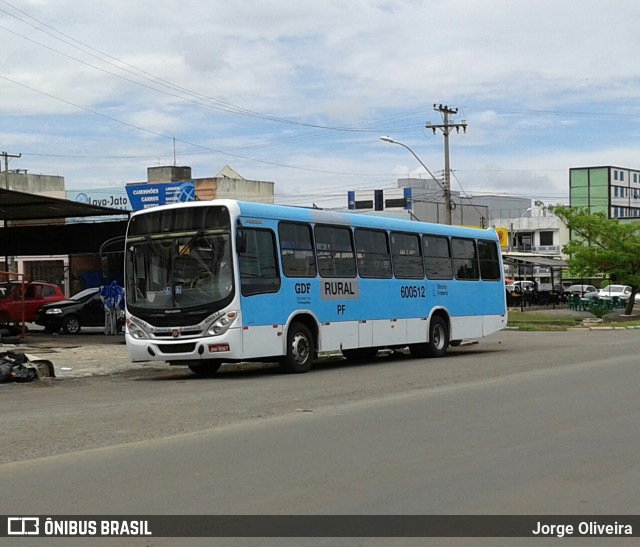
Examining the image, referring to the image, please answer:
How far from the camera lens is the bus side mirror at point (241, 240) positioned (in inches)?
672

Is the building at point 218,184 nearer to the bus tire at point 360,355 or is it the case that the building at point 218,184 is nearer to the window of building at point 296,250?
the bus tire at point 360,355

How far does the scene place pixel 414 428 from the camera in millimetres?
10914

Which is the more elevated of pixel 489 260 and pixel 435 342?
pixel 489 260

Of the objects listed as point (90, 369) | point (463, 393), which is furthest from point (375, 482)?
point (90, 369)

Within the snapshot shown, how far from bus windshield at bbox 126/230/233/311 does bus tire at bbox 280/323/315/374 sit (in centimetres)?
199

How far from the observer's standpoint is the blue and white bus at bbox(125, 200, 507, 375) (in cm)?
1717

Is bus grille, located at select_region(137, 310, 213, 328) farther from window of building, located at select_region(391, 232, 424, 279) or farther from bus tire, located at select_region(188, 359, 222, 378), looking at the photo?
window of building, located at select_region(391, 232, 424, 279)

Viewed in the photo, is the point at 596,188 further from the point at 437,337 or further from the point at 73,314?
the point at 437,337

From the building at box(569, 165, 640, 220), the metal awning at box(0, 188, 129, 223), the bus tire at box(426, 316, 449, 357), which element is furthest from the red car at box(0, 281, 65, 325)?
the building at box(569, 165, 640, 220)

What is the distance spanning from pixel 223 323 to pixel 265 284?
1233mm

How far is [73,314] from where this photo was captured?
33.6 m

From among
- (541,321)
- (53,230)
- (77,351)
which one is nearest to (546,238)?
(541,321)

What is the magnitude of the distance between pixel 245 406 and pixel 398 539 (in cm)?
716

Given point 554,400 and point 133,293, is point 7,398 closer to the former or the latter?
point 133,293
